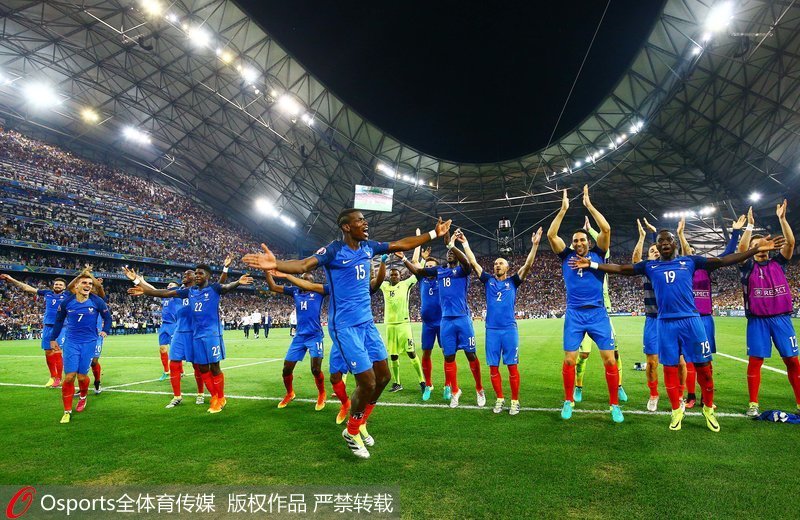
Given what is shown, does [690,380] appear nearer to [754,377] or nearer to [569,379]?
[754,377]

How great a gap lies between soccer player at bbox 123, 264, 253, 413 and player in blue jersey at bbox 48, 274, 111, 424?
0.72 meters

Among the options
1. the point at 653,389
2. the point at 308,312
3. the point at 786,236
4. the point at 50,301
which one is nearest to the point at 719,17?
the point at 786,236

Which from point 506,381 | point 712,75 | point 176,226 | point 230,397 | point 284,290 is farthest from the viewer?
point 176,226

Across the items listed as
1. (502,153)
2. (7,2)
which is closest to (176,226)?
(7,2)

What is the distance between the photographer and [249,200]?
46.7 m

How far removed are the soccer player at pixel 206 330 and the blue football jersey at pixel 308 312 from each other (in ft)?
3.27

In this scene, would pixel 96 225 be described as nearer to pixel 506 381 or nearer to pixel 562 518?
pixel 506 381

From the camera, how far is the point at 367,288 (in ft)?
16.3

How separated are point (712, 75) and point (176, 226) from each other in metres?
48.3

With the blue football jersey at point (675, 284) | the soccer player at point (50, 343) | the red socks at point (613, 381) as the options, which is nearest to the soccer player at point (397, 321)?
the red socks at point (613, 381)

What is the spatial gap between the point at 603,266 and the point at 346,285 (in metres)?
3.64

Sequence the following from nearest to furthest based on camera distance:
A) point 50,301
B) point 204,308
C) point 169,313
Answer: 1. point 204,308
2. point 50,301
3. point 169,313

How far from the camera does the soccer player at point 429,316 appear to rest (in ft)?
24.4

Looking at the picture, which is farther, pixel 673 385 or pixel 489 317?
pixel 489 317
